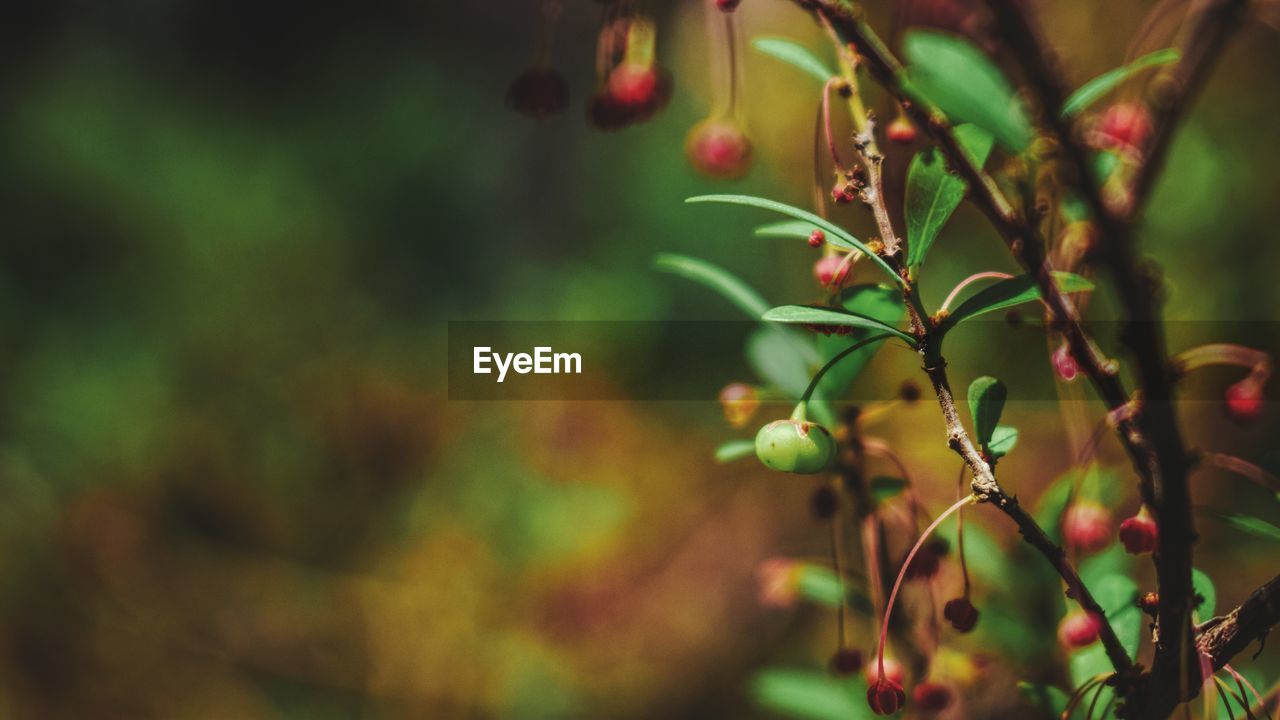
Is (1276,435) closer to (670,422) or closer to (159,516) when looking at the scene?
(670,422)

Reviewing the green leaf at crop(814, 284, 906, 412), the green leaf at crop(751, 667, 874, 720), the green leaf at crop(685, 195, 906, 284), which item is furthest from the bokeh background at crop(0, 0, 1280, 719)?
the green leaf at crop(685, 195, 906, 284)

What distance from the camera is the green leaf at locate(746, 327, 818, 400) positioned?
1.59 feet

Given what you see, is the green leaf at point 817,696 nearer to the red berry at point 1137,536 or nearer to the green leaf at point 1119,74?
the red berry at point 1137,536

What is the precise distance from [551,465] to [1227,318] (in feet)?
3.32

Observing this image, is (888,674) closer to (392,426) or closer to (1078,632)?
(1078,632)

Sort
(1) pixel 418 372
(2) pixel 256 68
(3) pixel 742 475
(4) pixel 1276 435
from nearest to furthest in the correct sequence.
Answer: (4) pixel 1276 435
(3) pixel 742 475
(1) pixel 418 372
(2) pixel 256 68

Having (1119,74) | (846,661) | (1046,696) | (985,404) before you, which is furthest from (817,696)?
(1119,74)

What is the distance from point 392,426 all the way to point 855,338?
1.31 metres

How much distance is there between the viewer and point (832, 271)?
0.40 m

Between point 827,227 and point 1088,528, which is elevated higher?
point 827,227

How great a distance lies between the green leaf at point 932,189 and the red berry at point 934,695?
0.23 metres

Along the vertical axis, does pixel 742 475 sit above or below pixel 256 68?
below

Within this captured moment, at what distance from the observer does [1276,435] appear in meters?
0.89

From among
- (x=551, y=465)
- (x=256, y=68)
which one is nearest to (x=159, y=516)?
(x=551, y=465)
